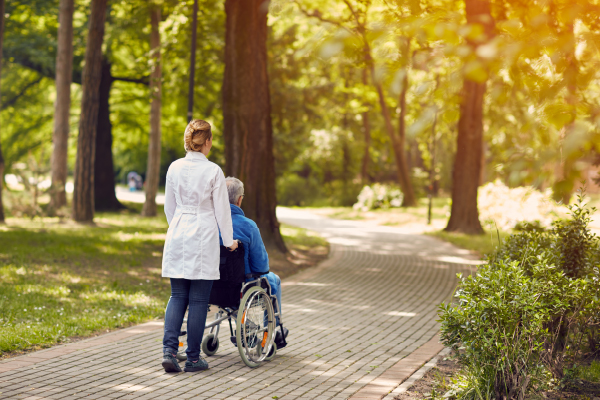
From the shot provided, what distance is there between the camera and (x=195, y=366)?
520cm

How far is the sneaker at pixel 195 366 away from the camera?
5.18 m

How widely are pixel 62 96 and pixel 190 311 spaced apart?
51.1 feet

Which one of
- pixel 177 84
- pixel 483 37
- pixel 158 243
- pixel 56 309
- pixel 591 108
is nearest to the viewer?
pixel 591 108

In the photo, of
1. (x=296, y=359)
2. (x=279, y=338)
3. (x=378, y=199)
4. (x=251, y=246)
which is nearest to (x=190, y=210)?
(x=251, y=246)

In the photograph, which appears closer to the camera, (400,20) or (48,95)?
(400,20)

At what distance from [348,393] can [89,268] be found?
692 cm

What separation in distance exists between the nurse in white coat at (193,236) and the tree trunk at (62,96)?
560 inches

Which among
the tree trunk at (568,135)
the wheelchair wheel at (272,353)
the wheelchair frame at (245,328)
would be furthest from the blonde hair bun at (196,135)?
the tree trunk at (568,135)

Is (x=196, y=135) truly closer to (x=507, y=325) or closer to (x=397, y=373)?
(x=397, y=373)

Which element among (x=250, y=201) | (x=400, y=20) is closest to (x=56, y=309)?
(x=250, y=201)

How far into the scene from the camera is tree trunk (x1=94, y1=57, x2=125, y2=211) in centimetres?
2405

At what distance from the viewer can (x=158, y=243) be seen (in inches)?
555

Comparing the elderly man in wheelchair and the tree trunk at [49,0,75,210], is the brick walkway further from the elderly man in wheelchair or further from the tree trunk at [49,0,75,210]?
the tree trunk at [49,0,75,210]

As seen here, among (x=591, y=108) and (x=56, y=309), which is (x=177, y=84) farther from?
(x=591, y=108)
